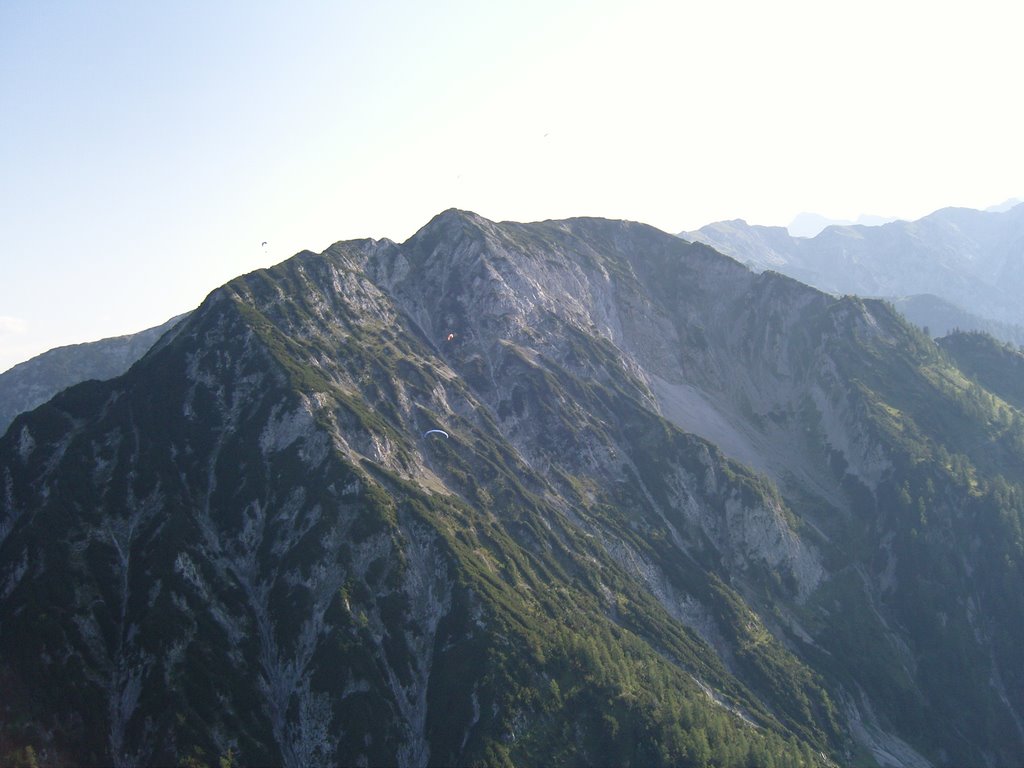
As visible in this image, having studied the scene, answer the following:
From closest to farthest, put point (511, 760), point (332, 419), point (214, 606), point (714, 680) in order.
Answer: point (511, 760)
point (214, 606)
point (714, 680)
point (332, 419)

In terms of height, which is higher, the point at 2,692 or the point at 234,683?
the point at 2,692

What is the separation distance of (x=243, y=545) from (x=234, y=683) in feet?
120

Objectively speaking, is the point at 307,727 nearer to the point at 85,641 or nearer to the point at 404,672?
the point at 404,672

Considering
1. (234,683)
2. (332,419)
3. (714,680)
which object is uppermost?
(332,419)

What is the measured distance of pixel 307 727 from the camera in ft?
447

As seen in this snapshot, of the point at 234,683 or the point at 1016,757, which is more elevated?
the point at 234,683

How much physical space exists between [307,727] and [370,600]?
1098 inches

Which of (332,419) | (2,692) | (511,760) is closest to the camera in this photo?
(2,692)

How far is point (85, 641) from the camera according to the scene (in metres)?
135

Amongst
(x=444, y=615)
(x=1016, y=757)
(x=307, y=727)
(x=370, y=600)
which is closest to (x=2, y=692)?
(x=307, y=727)

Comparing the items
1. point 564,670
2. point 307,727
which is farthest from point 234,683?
point 564,670

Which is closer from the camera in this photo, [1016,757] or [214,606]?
[214,606]

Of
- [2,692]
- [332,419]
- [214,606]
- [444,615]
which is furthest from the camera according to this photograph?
[332,419]

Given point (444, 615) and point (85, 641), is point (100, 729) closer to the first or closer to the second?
point (85, 641)
